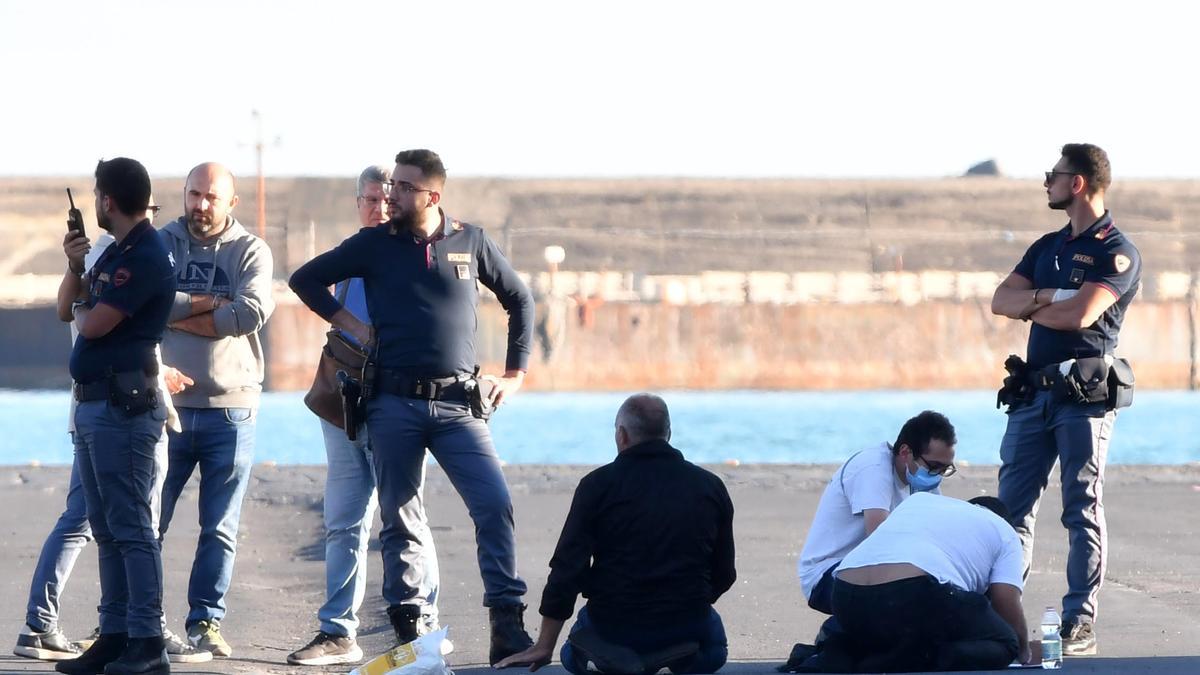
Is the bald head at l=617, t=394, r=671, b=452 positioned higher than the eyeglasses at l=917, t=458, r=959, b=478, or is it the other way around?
the bald head at l=617, t=394, r=671, b=452

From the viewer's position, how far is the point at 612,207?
56.8m

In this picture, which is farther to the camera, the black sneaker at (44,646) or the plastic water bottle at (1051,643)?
the black sneaker at (44,646)

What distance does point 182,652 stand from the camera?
614 centimetres

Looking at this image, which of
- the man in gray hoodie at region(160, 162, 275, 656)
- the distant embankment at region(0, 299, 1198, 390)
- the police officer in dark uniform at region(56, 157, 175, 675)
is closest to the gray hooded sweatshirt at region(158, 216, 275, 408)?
the man in gray hoodie at region(160, 162, 275, 656)

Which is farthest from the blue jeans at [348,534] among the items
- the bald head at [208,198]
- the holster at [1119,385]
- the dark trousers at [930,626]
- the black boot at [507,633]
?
the holster at [1119,385]

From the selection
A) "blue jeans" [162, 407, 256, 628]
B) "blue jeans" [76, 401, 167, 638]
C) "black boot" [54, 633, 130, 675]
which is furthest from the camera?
"blue jeans" [162, 407, 256, 628]

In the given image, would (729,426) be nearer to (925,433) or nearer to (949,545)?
(925,433)

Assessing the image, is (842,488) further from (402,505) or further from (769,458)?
(769,458)

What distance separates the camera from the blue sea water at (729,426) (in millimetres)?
38125

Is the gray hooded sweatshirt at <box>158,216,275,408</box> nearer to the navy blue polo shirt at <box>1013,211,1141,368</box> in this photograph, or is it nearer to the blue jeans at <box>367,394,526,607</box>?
the blue jeans at <box>367,394,526,607</box>

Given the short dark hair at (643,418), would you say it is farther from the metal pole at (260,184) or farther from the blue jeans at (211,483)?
the metal pole at (260,184)

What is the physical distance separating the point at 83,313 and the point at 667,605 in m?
2.18

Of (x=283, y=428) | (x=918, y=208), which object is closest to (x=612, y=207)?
(x=918, y=208)

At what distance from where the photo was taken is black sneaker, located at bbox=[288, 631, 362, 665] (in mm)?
6199
